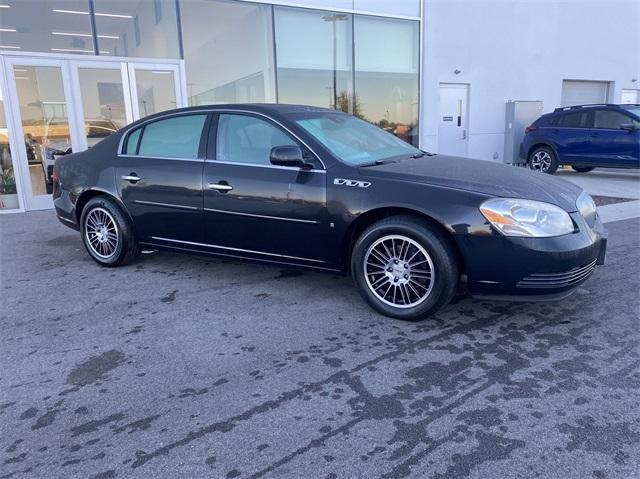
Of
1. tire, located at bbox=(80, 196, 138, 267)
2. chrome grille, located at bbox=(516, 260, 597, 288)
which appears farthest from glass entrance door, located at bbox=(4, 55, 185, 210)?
chrome grille, located at bbox=(516, 260, 597, 288)

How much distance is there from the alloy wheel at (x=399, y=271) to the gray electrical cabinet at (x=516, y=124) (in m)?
11.5

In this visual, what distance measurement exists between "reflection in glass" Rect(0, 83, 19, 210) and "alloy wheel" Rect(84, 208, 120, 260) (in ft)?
15.0

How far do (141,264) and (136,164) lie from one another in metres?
1.13

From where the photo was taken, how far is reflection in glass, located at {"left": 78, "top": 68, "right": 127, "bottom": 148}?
891cm

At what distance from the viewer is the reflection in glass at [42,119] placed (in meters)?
8.51

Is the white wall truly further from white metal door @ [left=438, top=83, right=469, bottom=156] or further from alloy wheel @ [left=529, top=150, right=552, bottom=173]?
alloy wheel @ [left=529, top=150, right=552, bottom=173]

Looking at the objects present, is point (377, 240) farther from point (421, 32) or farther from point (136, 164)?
point (421, 32)

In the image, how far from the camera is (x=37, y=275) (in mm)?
5117

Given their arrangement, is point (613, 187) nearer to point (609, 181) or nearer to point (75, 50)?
point (609, 181)

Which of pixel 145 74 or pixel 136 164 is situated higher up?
pixel 145 74

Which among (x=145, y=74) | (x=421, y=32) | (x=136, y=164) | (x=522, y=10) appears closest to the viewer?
(x=136, y=164)

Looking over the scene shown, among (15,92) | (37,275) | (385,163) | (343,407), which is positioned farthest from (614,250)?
(15,92)

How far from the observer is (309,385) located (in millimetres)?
→ 2875

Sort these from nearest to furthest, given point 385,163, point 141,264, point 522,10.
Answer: point 385,163 → point 141,264 → point 522,10
